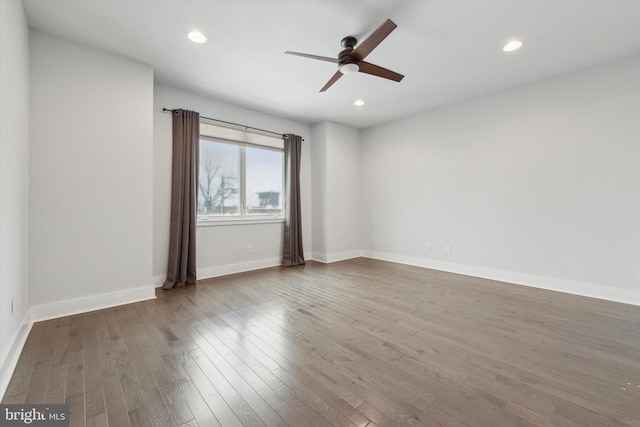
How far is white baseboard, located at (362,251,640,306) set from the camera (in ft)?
9.49

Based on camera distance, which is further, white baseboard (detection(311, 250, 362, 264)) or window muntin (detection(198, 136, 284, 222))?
white baseboard (detection(311, 250, 362, 264))

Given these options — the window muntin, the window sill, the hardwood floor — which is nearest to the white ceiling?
the window muntin

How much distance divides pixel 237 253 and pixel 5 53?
3.18m

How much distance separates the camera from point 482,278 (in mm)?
3877

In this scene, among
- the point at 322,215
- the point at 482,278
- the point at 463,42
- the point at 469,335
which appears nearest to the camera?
the point at 469,335

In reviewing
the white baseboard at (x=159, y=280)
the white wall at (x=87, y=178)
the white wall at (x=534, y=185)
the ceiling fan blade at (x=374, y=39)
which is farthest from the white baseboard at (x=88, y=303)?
the white wall at (x=534, y=185)

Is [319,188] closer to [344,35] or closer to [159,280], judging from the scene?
[344,35]

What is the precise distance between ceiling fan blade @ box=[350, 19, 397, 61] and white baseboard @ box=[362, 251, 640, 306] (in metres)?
3.46

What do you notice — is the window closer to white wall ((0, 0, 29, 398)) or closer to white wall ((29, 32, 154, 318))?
white wall ((29, 32, 154, 318))

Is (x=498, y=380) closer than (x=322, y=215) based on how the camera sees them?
Yes

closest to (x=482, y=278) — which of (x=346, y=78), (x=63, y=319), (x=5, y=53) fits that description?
(x=346, y=78)

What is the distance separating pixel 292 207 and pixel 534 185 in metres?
3.67

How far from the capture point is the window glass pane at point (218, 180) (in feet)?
13.2

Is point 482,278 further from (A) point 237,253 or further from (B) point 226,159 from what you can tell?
(B) point 226,159
